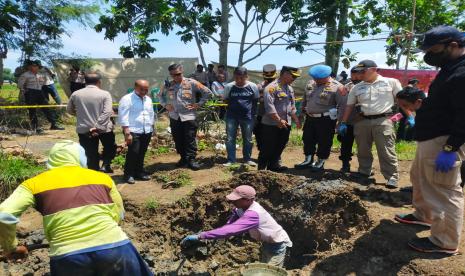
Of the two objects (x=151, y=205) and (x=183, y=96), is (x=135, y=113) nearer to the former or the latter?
(x=183, y=96)

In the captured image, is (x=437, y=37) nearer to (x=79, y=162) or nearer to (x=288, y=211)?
(x=288, y=211)

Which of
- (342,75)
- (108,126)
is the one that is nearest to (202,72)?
(342,75)

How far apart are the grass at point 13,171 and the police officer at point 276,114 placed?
3538mm

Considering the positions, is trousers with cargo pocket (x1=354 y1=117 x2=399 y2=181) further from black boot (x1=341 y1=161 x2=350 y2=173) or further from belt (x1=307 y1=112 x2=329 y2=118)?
black boot (x1=341 y1=161 x2=350 y2=173)

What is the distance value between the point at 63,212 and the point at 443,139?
3027mm

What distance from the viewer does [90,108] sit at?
5914 mm

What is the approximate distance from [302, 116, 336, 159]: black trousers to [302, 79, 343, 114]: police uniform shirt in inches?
6.0

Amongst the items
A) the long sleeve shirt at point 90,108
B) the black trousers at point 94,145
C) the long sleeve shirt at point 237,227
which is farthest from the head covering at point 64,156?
the black trousers at point 94,145

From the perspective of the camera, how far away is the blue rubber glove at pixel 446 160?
3186mm

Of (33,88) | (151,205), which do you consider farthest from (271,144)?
(33,88)

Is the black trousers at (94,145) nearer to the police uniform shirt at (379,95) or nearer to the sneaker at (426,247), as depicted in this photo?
the police uniform shirt at (379,95)

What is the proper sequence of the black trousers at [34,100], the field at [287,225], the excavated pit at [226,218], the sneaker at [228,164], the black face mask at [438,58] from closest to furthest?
the black face mask at [438,58] < the field at [287,225] < the excavated pit at [226,218] < the sneaker at [228,164] < the black trousers at [34,100]

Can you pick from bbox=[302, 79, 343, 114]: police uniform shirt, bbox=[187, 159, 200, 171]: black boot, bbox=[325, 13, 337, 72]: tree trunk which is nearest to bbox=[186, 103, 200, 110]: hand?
bbox=[187, 159, 200, 171]: black boot

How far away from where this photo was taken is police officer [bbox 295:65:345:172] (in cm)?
594
